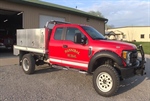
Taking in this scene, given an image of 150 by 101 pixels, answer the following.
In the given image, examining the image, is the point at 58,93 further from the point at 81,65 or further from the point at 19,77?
the point at 19,77

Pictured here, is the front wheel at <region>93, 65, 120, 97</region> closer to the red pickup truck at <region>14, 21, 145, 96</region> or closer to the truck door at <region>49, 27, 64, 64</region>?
the red pickup truck at <region>14, 21, 145, 96</region>

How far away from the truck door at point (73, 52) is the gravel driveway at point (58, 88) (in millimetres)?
781

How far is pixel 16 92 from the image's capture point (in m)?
5.79

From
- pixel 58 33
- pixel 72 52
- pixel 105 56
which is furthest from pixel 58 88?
pixel 58 33

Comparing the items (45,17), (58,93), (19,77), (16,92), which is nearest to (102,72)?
(58,93)

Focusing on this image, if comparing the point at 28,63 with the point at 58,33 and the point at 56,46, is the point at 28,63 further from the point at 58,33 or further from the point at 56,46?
the point at 58,33

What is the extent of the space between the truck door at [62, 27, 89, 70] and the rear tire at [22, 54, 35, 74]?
1.84 metres

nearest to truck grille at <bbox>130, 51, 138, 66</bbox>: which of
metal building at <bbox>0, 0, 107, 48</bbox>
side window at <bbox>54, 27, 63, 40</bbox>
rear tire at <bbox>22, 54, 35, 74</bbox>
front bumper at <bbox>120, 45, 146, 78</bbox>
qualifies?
front bumper at <bbox>120, 45, 146, 78</bbox>

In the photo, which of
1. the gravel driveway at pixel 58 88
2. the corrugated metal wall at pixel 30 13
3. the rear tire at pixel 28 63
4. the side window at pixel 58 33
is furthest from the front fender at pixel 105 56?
the corrugated metal wall at pixel 30 13

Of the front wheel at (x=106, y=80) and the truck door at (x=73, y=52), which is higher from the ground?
the truck door at (x=73, y=52)

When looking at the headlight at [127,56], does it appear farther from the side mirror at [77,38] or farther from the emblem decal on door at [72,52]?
the emblem decal on door at [72,52]

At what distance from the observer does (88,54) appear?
632 centimetres

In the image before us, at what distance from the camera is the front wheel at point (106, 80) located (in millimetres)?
5637

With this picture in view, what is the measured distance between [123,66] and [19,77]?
4.34 meters
